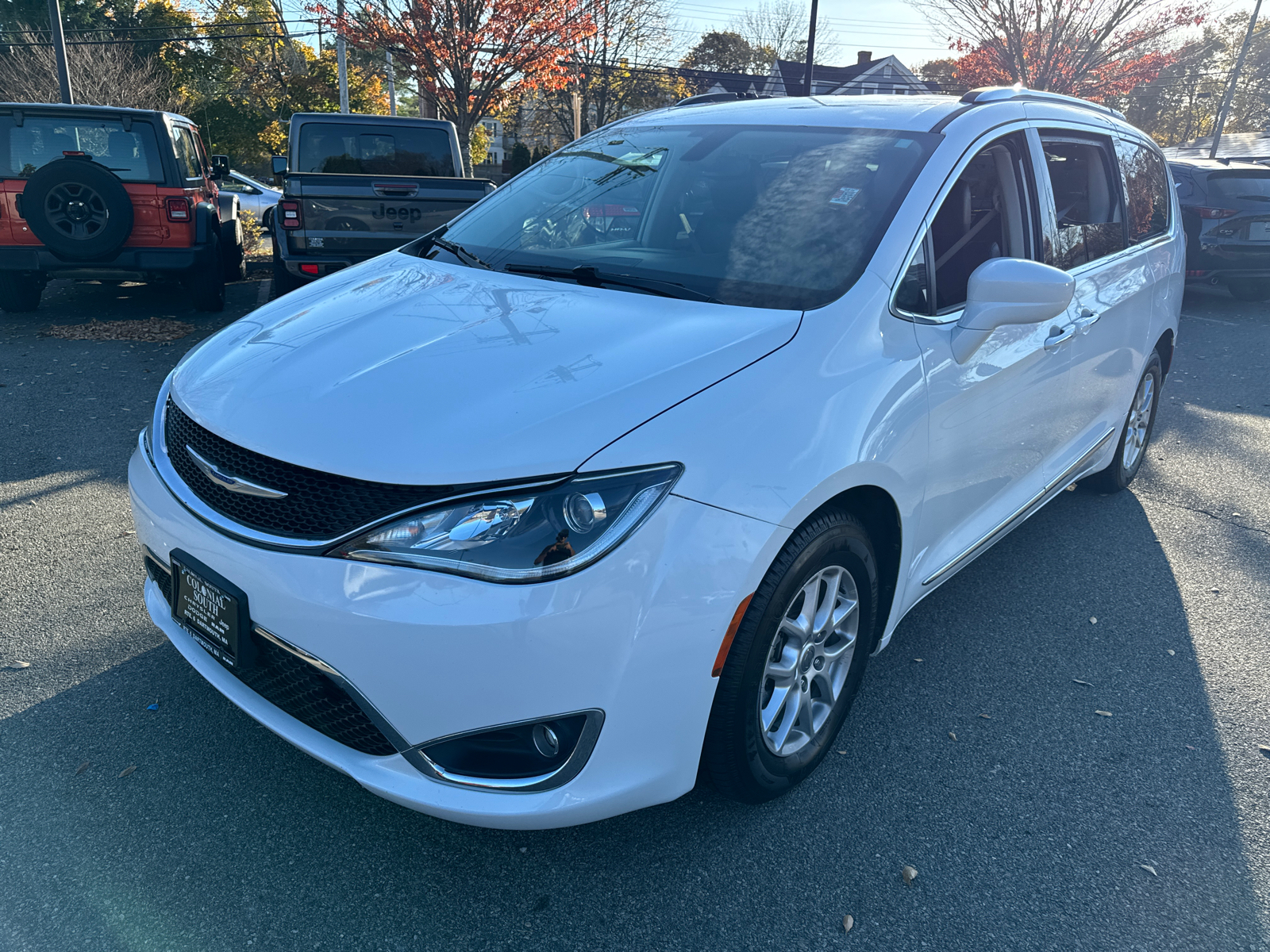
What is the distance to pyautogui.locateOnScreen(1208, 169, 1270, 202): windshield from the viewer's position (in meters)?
9.77

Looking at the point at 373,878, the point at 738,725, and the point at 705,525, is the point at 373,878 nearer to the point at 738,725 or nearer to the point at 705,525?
the point at 738,725

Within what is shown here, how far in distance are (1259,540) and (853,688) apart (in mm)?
2906

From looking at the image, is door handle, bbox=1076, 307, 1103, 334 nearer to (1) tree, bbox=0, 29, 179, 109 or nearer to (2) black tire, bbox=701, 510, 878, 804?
(2) black tire, bbox=701, 510, 878, 804

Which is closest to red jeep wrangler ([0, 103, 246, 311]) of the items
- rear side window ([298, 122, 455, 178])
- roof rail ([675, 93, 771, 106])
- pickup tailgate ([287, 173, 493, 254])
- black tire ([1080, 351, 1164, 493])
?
pickup tailgate ([287, 173, 493, 254])

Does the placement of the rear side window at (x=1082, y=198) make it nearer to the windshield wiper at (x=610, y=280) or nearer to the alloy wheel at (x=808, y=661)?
the windshield wiper at (x=610, y=280)

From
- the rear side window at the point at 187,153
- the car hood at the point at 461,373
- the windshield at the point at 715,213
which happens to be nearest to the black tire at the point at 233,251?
the rear side window at the point at 187,153

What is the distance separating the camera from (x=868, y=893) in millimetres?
2148

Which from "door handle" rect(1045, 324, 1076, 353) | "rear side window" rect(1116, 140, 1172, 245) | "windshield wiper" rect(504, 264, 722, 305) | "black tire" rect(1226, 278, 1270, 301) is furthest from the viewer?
"black tire" rect(1226, 278, 1270, 301)

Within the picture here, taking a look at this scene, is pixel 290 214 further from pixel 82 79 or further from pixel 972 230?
pixel 82 79

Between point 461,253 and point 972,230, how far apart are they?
5.64ft

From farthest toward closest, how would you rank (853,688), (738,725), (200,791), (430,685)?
(853,688), (200,791), (738,725), (430,685)

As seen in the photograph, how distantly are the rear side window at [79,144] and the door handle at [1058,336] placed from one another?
7527 millimetres

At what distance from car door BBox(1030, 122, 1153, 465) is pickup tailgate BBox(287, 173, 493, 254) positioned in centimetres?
551

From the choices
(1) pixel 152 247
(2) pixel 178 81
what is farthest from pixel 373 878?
(2) pixel 178 81
